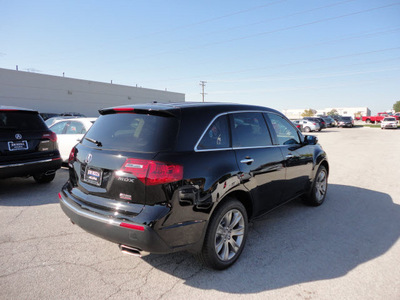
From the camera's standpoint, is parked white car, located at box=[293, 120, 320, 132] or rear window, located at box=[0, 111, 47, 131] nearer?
rear window, located at box=[0, 111, 47, 131]

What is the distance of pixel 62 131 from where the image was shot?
311 inches

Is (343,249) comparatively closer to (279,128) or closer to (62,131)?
(279,128)

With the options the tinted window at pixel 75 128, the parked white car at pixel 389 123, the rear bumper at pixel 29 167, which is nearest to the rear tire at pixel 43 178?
the rear bumper at pixel 29 167

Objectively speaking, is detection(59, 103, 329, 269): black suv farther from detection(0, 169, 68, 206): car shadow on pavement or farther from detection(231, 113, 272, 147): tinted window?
detection(0, 169, 68, 206): car shadow on pavement

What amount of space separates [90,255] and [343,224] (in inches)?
143

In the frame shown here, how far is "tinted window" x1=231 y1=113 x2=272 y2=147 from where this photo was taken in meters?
3.31

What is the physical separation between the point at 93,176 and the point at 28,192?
3824 millimetres

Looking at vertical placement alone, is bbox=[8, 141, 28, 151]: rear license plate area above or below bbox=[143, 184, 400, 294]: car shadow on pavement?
above

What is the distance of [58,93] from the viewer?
39719mm

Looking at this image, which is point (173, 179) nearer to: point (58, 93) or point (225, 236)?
point (225, 236)

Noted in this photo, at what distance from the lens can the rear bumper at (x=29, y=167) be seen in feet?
17.1

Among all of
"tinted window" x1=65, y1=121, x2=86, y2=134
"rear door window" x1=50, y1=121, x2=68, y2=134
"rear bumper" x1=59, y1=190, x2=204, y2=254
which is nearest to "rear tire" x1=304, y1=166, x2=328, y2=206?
"rear bumper" x1=59, y1=190, x2=204, y2=254

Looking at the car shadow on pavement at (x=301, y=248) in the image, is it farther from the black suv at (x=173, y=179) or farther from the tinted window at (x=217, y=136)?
the tinted window at (x=217, y=136)

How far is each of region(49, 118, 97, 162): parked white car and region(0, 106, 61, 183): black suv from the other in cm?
135
